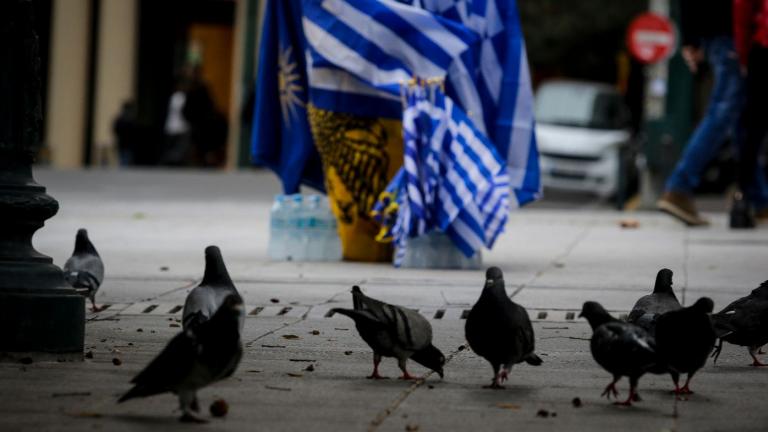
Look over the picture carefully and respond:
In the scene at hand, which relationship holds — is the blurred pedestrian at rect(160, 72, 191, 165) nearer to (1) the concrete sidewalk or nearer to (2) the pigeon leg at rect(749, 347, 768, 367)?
(1) the concrete sidewalk

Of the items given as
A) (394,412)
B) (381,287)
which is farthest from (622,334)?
(381,287)

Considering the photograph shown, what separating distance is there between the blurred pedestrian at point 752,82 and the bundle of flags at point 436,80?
11.8 feet

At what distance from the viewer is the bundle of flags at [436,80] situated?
9805mm

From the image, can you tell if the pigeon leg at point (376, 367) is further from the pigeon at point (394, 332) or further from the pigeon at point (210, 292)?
the pigeon at point (210, 292)

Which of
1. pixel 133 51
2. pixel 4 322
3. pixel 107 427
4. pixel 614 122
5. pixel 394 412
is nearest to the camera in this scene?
pixel 107 427

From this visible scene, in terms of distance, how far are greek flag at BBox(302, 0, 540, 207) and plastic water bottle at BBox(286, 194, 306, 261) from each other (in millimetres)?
777

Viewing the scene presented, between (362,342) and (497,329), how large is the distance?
141 centimetres

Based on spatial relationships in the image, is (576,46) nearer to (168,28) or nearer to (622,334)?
(168,28)

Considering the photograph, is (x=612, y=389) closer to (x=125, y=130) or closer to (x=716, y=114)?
(x=716, y=114)

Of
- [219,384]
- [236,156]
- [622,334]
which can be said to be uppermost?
[622,334]

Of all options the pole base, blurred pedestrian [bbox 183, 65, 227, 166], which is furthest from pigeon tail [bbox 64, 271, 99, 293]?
blurred pedestrian [bbox 183, 65, 227, 166]

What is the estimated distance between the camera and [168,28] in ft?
124

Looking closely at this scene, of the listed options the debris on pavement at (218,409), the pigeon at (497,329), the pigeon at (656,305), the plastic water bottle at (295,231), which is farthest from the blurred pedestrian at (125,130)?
the debris on pavement at (218,409)

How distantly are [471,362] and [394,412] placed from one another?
1.21 m
